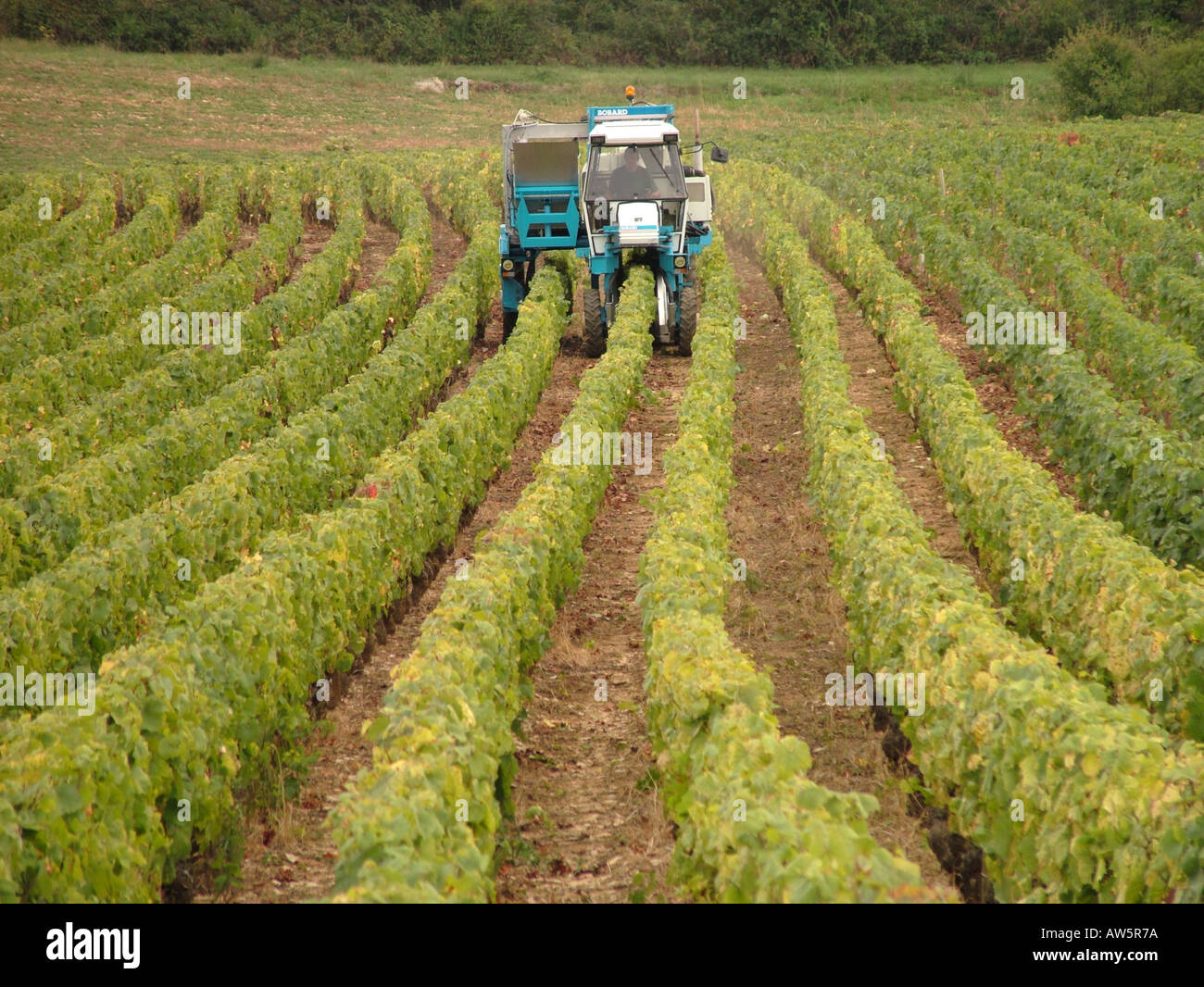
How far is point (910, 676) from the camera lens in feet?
25.3

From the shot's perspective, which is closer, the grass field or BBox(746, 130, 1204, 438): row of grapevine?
BBox(746, 130, 1204, 438): row of grapevine

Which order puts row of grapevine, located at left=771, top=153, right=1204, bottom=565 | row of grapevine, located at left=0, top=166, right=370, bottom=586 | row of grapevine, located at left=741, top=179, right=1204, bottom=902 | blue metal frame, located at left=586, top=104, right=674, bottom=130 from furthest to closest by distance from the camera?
blue metal frame, located at left=586, top=104, right=674, bottom=130
row of grapevine, located at left=0, top=166, right=370, bottom=586
row of grapevine, located at left=771, top=153, right=1204, bottom=565
row of grapevine, located at left=741, top=179, right=1204, bottom=902

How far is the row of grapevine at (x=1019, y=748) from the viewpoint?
5.68m

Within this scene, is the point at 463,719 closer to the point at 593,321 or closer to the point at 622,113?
the point at 593,321

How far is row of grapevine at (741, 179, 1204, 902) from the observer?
568cm

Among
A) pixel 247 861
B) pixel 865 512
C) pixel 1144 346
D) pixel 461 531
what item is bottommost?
pixel 247 861

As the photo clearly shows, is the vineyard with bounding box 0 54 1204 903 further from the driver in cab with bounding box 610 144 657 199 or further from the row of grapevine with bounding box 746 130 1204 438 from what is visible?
the driver in cab with bounding box 610 144 657 199

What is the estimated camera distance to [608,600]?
36.1 ft

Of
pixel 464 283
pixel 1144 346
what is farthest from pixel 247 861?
pixel 464 283

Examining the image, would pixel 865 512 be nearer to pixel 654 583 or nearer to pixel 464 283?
pixel 654 583

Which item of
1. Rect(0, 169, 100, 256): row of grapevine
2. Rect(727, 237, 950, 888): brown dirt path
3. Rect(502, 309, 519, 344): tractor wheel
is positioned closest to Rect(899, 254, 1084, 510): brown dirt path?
Rect(727, 237, 950, 888): brown dirt path

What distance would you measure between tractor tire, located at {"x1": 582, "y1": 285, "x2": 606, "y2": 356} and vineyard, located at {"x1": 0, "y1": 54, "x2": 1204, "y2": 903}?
52 cm

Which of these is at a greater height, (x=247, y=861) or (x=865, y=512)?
(x=865, y=512)

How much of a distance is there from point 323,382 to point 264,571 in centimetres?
863
